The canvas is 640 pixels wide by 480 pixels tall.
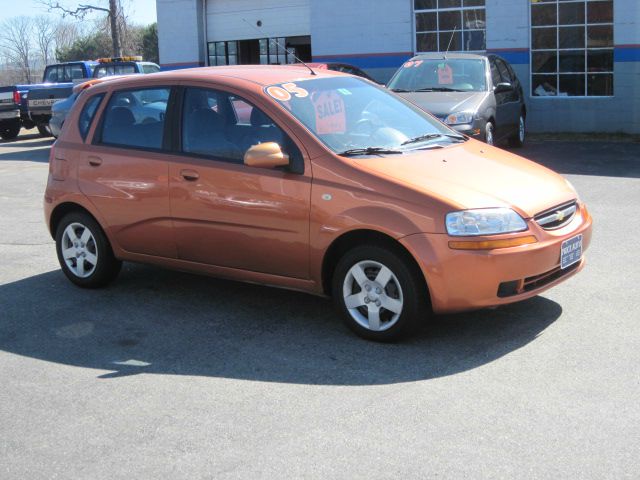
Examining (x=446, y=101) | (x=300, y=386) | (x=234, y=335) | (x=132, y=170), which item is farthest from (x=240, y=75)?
(x=446, y=101)

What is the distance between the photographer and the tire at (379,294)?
5.51 metres

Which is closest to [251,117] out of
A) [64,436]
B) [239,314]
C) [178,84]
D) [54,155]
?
[178,84]

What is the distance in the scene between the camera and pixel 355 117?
636 centimetres

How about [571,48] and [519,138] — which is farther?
[571,48]

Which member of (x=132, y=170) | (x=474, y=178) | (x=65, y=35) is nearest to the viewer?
(x=474, y=178)

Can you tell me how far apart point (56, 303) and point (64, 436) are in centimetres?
259

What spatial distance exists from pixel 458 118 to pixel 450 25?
8.05m

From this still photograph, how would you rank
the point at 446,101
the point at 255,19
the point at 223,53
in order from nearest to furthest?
the point at 446,101 → the point at 255,19 → the point at 223,53

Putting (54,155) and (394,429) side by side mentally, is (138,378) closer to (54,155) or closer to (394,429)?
(394,429)

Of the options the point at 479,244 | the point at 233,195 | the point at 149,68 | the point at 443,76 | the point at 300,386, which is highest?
the point at 149,68

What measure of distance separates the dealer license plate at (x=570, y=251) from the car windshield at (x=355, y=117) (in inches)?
48.2

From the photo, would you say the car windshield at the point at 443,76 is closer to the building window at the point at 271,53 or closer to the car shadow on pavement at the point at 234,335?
the car shadow on pavement at the point at 234,335

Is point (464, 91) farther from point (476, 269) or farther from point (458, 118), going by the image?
point (476, 269)

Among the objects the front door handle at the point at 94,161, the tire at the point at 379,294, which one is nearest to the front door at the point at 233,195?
the tire at the point at 379,294
